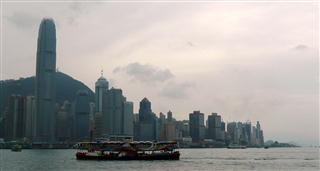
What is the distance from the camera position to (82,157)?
161625mm

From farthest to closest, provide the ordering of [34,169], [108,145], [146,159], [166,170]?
[108,145], [146,159], [34,169], [166,170]

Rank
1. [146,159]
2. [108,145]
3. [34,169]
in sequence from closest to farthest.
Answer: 1. [34,169]
2. [146,159]
3. [108,145]

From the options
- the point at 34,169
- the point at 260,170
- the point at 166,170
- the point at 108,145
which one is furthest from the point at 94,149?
the point at 260,170

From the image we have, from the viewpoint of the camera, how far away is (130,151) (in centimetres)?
15875

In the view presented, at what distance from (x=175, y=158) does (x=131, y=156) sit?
14996mm

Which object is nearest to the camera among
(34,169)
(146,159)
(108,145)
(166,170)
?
(166,170)

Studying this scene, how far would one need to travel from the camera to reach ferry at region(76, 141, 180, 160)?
15812 centimetres

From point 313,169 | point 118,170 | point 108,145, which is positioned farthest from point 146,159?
point 313,169

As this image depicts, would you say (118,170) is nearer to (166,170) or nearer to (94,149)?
(166,170)

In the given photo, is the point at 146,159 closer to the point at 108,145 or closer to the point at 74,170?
the point at 108,145

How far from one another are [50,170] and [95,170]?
13.0 meters

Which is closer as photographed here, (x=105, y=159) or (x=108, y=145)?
(x=105, y=159)

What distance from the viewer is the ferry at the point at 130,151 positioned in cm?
15812

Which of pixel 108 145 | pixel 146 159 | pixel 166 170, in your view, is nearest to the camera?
pixel 166 170
